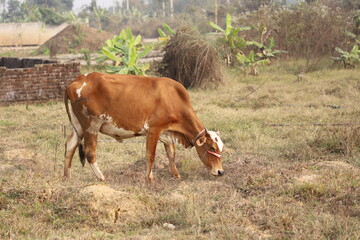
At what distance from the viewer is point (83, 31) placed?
3600cm

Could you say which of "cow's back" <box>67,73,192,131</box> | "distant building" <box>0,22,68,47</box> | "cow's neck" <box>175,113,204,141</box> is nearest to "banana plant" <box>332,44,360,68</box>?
"cow's neck" <box>175,113,204,141</box>

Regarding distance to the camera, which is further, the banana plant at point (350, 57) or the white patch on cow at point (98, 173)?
the banana plant at point (350, 57)

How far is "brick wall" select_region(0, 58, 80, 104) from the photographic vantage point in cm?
1258

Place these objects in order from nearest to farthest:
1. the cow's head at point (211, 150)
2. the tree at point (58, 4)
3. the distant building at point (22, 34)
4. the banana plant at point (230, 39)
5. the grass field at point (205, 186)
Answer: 1. the grass field at point (205, 186)
2. the cow's head at point (211, 150)
3. the banana plant at point (230, 39)
4. the distant building at point (22, 34)
5. the tree at point (58, 4)

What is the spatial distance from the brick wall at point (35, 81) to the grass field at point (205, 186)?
189 cm

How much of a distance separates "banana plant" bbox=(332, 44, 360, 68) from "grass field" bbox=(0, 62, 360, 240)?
6.16 m

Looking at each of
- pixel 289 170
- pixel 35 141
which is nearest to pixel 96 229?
pixel 289 170

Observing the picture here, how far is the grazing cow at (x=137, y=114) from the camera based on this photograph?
6742 millimetres

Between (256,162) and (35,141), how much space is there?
382 cm

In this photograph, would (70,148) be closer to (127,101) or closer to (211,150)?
(127,101)

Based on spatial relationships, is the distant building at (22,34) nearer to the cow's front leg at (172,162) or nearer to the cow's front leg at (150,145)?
the cow's front leg at (172,162)

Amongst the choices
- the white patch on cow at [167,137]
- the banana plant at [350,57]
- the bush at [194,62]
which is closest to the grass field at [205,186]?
the white patch on cow at [167,137]

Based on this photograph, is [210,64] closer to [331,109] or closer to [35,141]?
[331,109]

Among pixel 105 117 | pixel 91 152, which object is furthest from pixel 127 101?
pixel 91 152
